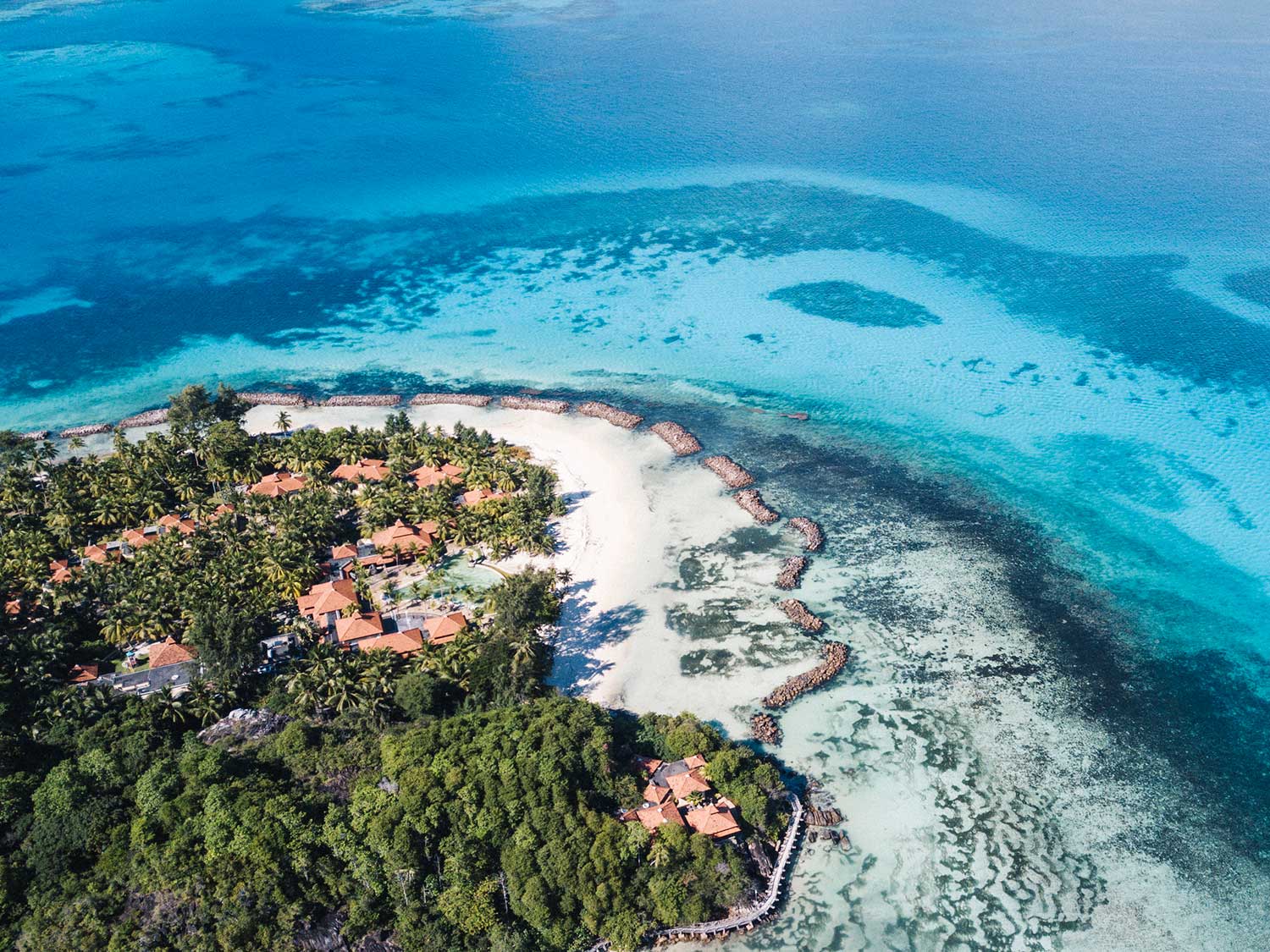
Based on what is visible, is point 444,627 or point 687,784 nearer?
point 687,784

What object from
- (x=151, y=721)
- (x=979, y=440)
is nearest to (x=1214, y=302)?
(x=979, y=440)

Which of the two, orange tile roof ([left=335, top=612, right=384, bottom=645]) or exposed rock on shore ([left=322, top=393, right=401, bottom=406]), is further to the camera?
exposed rock on shore ([left=322, top=393, right=401, bottom=406])

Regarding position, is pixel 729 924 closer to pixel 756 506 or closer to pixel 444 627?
pixel 444 627

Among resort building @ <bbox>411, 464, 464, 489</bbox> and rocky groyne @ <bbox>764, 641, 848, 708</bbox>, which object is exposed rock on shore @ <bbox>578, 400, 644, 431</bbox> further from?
rocky groyne @ <bbox>764, 641, 848, 708</bbox>

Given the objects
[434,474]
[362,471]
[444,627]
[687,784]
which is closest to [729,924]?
[687,784]

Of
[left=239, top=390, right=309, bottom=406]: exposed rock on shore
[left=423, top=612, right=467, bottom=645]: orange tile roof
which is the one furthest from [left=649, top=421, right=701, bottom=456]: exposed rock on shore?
[left=239, top=390, right=309, bottom=406]: exposed rock on shore

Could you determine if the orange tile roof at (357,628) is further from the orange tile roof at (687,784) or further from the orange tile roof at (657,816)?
the orange tile roof at (687,784)

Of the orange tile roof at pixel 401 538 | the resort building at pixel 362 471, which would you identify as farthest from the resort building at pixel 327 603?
the resort building at pixel 362 471
